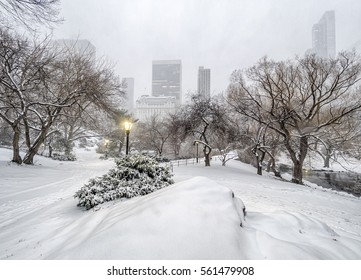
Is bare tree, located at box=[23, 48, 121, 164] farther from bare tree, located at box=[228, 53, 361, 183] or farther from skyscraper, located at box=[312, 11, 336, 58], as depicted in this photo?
skyscraper, located at box=[312, 11, 336, 58]

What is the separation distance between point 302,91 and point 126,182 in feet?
55.4

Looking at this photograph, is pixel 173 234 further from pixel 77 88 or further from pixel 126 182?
pixel 77 88

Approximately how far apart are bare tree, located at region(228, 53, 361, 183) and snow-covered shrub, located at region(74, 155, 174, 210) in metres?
12.4

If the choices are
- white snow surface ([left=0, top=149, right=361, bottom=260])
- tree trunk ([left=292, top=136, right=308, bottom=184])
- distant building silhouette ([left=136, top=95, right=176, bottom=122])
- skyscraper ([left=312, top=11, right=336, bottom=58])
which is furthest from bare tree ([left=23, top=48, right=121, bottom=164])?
skyscraper ([left=312, top=11, right=336, bottom=58])

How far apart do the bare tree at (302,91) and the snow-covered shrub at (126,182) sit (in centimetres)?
1237

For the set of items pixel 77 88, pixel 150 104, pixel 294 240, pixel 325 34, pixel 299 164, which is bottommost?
pixel 294 240

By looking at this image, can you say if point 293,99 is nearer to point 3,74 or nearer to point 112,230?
point 112,230

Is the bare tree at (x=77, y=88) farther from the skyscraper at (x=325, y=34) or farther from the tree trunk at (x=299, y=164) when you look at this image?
the skyscraper at (x=325, y=34)

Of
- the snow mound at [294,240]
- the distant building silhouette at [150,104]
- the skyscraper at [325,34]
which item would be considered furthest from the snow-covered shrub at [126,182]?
the skyscraper at [325,34]

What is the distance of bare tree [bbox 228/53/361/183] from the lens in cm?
1441

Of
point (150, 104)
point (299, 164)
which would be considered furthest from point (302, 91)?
point (150, 104)

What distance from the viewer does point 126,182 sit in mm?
6188

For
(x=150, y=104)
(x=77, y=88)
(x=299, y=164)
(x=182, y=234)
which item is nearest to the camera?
(x=182, y=234)
